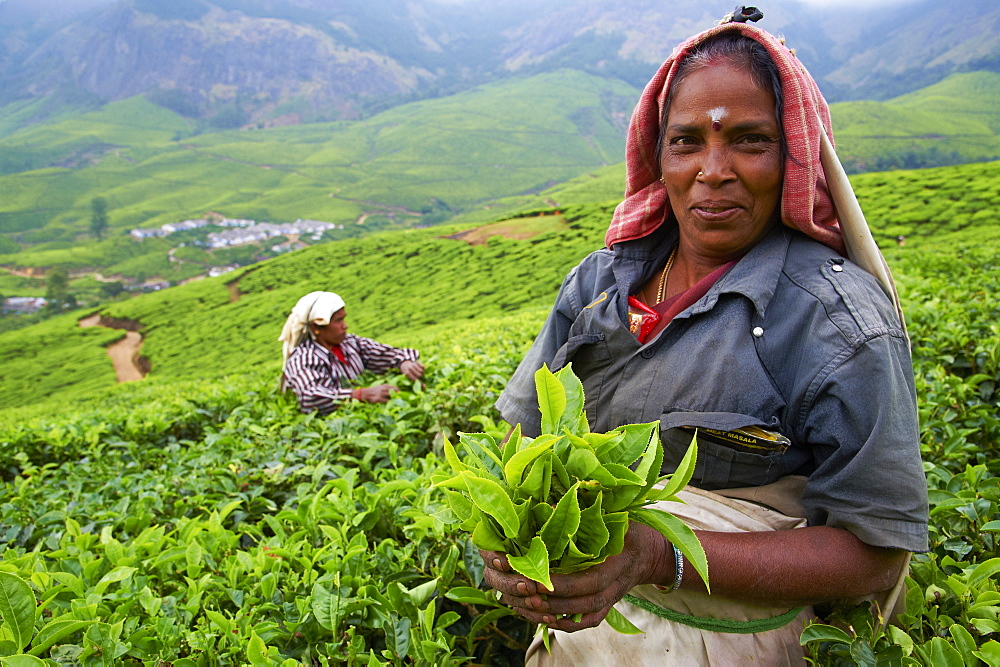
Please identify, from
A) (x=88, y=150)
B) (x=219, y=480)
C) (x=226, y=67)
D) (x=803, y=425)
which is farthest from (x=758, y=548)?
(x=226, y=67)

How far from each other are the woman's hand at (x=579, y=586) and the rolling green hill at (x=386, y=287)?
13.4m

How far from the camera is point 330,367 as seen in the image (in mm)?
4312

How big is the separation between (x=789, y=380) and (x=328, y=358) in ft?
11.9

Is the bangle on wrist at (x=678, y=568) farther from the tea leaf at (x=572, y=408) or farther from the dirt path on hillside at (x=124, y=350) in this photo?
the dirt path on hillside at (x=124, y=350)

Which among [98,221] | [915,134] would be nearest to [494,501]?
[915,134]

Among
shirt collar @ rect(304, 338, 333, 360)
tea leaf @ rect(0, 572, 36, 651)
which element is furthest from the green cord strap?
shirt collar @ rect(304, 338, 333, 360)

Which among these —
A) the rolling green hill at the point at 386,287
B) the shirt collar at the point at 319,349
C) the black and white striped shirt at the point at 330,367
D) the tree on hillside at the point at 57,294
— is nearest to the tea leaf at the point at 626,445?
the black and white striped shirt at the point at 330,367

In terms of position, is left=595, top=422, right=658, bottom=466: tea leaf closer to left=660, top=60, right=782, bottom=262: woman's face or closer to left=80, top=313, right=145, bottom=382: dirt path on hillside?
left=660, top=60, right=782, bottom=262: woman's face

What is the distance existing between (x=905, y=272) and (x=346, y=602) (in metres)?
6.88

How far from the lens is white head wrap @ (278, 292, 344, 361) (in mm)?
4375

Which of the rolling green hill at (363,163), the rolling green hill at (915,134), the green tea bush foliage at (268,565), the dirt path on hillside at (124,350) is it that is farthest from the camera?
the rolling green hill at (363,163)

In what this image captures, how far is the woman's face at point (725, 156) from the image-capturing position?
4.36 ft

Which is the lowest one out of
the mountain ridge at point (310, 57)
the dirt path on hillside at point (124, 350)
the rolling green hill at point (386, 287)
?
the dirt path on hillside at point (124, 350)

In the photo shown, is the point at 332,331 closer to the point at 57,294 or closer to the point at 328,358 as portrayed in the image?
the point at 328,358
